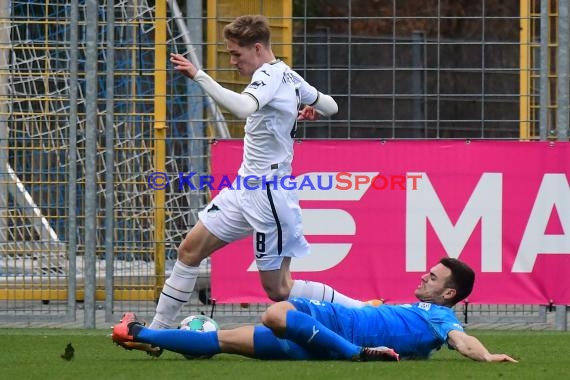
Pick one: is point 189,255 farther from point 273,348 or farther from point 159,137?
point 159,137

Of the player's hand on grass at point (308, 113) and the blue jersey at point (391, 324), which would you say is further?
the player's hand on grass at point (308, 113)

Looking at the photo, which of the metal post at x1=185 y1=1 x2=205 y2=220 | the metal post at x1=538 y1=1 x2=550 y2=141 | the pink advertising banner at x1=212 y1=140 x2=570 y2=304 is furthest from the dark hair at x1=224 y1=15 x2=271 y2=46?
the metal post at x1=538 y1=1 x2=550 y2=141

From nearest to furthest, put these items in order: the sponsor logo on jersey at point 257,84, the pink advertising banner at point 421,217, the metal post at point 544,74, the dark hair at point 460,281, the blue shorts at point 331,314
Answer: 1. the blue shorts at point 331,314
2. the dark hair at point 460,281
3. the sponsor logo on jersey at point 257,84
4. the pink advertising banner at point 421,217
5. the metal post at point 544,74

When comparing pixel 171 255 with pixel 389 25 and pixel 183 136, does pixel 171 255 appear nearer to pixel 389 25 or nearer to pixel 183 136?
pixel 183 136

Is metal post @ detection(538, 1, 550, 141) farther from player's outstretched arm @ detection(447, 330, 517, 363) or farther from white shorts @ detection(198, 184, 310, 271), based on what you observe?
player's outstretched arm @ detection(447, 330, 517, 363)

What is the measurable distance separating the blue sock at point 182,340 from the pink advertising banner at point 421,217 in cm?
361

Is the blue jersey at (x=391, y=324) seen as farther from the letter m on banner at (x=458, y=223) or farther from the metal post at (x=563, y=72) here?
the metal post at (x=563, y=72)

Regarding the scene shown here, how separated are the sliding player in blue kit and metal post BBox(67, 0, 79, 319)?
12.8 feet

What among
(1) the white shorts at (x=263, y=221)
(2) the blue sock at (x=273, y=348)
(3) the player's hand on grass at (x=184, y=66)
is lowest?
(2) the blue sock at (x=273, y=348)

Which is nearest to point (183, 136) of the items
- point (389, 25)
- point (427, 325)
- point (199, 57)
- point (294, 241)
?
point (199, 57)

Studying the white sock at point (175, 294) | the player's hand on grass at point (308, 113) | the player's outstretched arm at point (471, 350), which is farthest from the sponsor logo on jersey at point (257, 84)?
the player's outstretched arm at point (471, 350)

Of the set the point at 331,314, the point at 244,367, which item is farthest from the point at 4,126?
the point at 244,367

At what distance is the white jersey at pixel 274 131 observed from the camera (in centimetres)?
912

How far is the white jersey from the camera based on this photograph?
29.9 feet
